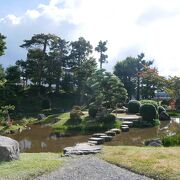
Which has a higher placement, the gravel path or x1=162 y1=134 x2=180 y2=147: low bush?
x1=162 y1=134 x2=180 y2=147: low bush

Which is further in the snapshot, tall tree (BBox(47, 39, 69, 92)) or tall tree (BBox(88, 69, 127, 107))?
tall tree (BBox(47, 39, 69, 92))

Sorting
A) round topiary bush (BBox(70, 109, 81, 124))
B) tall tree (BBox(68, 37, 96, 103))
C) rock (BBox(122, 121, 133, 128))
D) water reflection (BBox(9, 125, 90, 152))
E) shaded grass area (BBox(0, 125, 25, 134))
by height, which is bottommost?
water reflection (BBox(9, 125, 90, 152))

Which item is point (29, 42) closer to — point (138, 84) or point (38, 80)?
point (38, 80)

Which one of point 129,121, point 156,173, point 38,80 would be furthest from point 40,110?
point 156,173

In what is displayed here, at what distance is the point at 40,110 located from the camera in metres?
42.9

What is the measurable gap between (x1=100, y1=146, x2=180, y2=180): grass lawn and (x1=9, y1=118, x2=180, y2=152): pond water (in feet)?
21.4

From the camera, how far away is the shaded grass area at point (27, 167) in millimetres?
9117

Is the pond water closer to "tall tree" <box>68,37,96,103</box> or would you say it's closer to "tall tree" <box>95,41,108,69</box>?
"tall tree" <box>68,37,96,103</box>

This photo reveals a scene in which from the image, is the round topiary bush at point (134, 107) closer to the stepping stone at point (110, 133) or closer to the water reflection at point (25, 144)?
the stepping stone at point (110, 133)

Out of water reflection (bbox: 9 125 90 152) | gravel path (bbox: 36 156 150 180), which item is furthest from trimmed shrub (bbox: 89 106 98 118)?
gravel path (bbox: 36 156 150 180)

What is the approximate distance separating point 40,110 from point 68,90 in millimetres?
8651

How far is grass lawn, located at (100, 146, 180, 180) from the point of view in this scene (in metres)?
9.23

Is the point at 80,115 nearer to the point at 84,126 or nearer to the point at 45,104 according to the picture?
the point at 84,126

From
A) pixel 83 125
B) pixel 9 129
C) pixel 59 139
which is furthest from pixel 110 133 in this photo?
pixel 9 129
